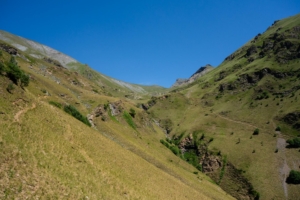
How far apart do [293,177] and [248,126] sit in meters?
39.6

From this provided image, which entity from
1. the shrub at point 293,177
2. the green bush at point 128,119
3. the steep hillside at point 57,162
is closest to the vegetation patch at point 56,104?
the steep hillside at point 57,162

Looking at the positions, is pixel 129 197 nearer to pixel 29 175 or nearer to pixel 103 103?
pixel 29 175

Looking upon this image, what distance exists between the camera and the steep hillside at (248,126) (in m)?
72.9

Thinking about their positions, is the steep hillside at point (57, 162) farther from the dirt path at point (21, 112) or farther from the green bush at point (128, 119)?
the green bush at point (128, 119)

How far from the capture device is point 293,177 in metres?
67.3

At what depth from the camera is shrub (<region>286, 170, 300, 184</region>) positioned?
6681 cm

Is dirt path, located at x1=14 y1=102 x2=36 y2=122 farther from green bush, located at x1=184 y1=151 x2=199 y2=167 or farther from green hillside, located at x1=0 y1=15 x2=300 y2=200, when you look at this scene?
green bush, located at x1=184 y1=151 x2=199 y2=167

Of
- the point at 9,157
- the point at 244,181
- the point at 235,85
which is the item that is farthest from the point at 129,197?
the point at 235,85

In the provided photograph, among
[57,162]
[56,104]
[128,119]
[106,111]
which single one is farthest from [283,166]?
[57,162]

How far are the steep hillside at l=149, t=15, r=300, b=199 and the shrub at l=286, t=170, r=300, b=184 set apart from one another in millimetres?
1536

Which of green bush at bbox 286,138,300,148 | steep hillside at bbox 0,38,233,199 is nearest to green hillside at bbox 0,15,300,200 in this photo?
steep hillside at bbox 0,38,233,199

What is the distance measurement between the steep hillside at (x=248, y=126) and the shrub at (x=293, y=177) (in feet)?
5.04

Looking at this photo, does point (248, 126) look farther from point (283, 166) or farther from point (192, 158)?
point (192, 158)

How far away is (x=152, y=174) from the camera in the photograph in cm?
4097
